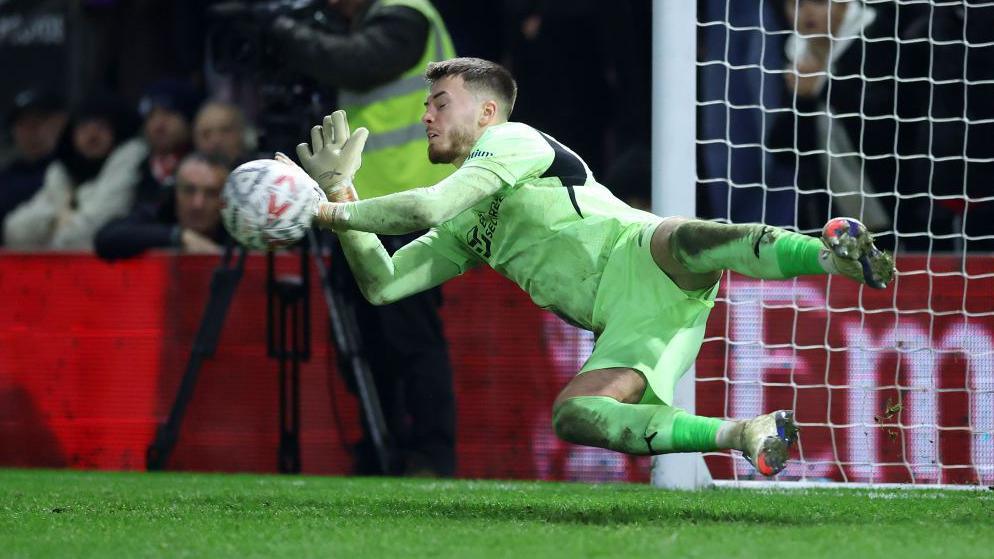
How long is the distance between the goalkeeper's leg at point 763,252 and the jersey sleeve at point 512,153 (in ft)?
1.57

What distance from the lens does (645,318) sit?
5270 mm

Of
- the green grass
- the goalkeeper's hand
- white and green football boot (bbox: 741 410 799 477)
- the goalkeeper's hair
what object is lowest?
the green grass

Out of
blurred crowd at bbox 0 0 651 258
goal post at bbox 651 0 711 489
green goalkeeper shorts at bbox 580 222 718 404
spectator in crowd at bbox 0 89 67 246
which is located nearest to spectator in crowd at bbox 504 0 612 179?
blurred crowd at bbox 0 0 651 258

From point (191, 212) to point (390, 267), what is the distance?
381cm

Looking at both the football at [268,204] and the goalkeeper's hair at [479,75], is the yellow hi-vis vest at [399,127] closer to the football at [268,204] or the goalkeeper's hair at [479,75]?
the goalkeeper's hair at [479,75]

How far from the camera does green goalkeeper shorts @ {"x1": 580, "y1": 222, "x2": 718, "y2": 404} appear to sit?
525cm

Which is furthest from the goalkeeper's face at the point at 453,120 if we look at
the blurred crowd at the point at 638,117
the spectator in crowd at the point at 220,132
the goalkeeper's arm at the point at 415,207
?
the spectator in crowd at the point at 220,132

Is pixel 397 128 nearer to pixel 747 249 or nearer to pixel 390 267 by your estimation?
pixel 390 267

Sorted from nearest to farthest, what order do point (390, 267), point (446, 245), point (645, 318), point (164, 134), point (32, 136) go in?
point (645, 318)
point (390, 267)
point (446, 245)
point (164, 134)
point (32, 136)

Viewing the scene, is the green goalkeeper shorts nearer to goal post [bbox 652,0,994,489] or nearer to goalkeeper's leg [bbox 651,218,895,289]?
goalkeeper's leg [bbox 651,218,895,289]

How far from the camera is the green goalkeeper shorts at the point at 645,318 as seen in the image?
525cm

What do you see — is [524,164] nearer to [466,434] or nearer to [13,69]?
[466,434]

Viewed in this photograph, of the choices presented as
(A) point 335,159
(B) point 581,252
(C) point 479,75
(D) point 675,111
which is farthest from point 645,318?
(D) point 675,111

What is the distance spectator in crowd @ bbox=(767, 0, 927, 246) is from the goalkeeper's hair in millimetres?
2206
